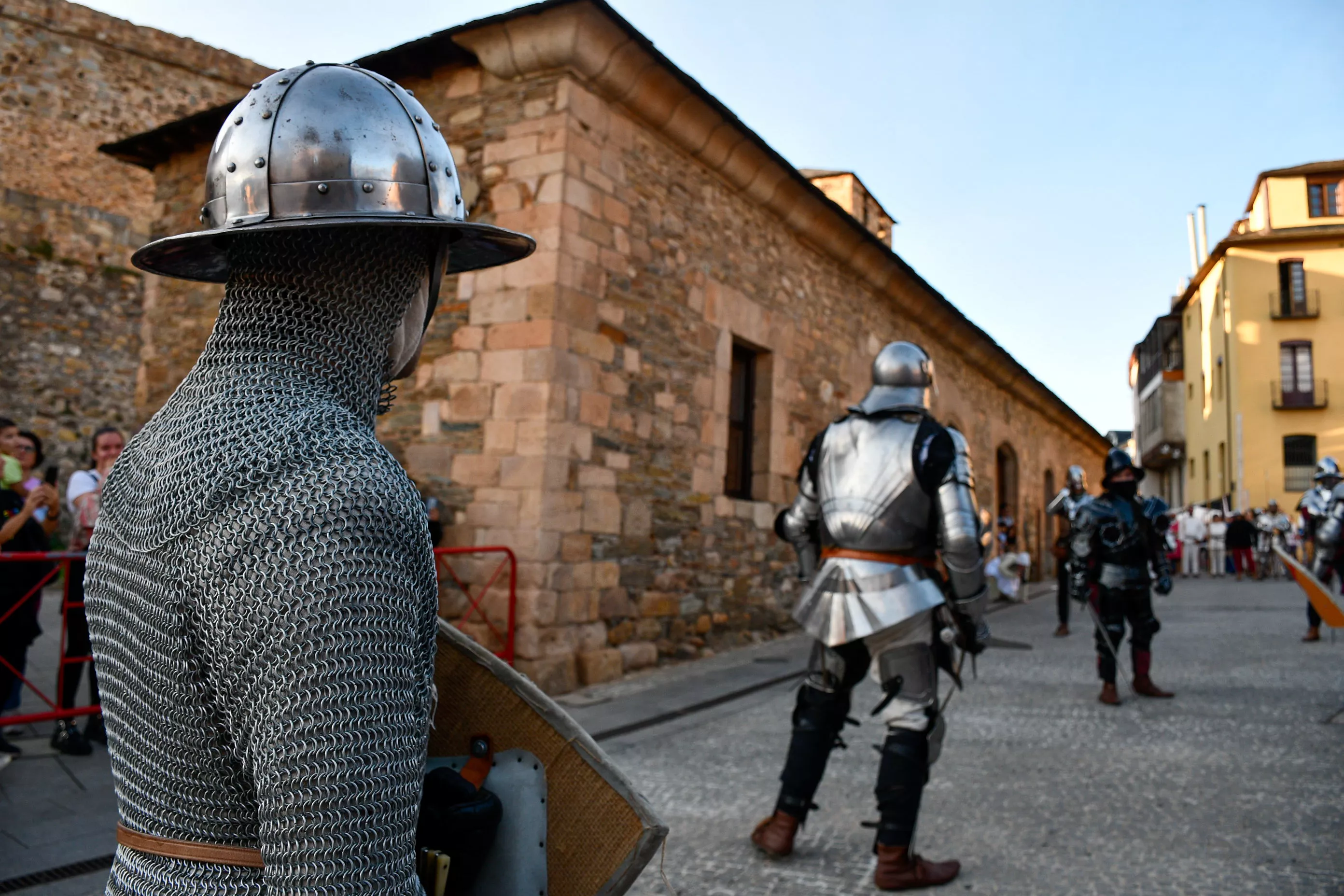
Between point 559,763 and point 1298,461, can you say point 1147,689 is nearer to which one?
point 559,763

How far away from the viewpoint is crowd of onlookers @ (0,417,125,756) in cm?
462

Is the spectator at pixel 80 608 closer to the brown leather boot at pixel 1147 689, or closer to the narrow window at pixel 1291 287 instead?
the brown leather boot at pixel 1147 689

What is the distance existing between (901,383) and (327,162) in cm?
287

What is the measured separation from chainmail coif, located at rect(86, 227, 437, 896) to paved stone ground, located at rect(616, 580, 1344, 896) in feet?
7.97

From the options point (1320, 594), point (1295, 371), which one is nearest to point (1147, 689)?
point (1320, 594)

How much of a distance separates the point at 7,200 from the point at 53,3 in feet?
11.2

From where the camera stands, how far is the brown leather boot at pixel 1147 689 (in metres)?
6.45

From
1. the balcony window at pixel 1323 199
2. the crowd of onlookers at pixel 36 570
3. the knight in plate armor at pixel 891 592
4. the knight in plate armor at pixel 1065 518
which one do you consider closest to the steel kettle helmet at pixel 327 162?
the knight in plate armor at pixel 891 592

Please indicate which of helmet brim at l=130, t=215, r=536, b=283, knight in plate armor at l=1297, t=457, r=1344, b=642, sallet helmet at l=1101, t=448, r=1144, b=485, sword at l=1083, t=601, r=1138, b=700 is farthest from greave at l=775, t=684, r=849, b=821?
knight in plate armor at l=1297, t=457, r=1344, b=642

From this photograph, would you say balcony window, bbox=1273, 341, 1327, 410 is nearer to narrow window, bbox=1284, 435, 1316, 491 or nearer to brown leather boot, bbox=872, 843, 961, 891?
narrow window, bbox=1284, 435, 1316, 491

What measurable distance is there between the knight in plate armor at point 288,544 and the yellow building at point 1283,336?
33917mm

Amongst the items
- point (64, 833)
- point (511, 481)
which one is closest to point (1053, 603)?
point (511, 481)

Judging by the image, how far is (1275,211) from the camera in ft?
103

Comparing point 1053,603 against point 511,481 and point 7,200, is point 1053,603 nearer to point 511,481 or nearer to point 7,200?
point 511,481
